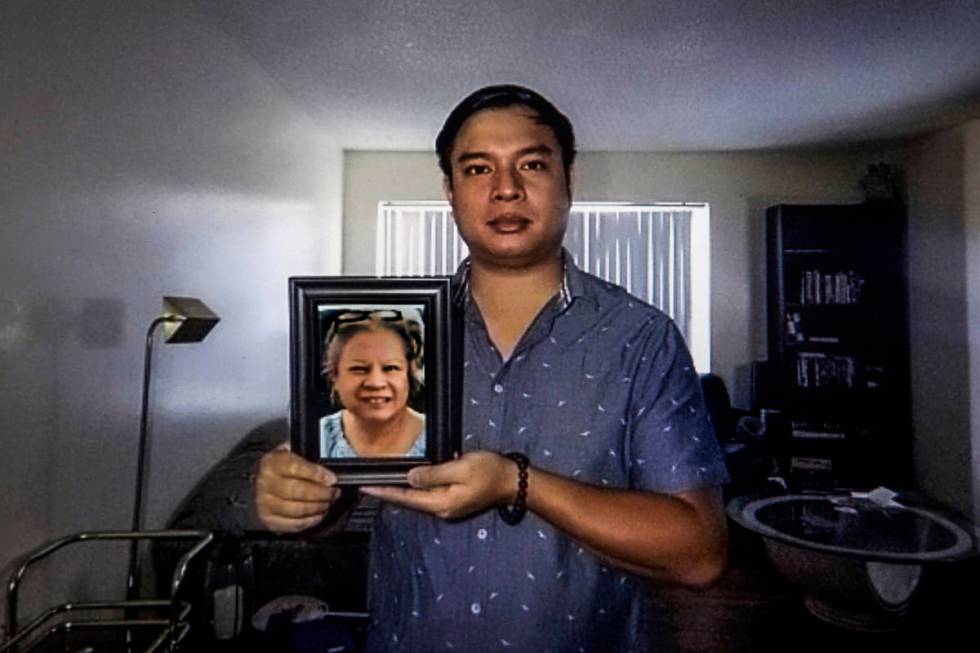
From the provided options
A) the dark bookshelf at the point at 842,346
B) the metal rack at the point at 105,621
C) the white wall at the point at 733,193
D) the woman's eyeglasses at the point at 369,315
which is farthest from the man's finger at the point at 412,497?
the white wall at the point at 733,193

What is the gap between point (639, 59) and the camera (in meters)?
2.54

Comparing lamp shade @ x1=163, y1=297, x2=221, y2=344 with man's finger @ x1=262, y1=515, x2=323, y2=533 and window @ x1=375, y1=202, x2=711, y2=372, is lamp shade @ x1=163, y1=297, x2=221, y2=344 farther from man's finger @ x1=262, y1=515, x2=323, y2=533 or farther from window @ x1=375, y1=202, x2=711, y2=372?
window @ x1=375, y1=202, x2=711, y2=372

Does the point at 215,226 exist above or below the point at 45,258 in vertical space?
above

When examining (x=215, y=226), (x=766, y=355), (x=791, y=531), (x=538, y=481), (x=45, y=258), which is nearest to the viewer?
(x=538, y=481)

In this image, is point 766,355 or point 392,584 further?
point 766,355

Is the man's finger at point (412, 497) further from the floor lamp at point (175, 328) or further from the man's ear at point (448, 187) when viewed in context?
the floor lamp at point (175, 328)

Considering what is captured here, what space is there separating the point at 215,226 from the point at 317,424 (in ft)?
5.54

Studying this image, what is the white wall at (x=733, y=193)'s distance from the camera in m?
4.06

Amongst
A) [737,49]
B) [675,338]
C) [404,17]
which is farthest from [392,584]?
[737,49]

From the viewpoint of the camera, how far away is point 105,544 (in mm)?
1612

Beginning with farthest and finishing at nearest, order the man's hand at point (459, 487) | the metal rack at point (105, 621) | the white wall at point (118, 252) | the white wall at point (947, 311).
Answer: the white wall at point (947, 311) < the white wall at point (118, 252) < the metal rack at point (105, 621) < the man's hand at point (459, 487)

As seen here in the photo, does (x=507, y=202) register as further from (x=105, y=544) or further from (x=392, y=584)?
(x=105, y=544)

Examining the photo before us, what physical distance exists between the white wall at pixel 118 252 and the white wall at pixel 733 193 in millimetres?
1777

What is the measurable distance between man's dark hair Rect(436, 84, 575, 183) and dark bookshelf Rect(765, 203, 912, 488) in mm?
3337
